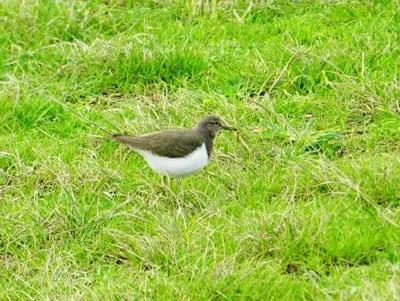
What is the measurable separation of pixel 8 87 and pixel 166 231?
9.45ft

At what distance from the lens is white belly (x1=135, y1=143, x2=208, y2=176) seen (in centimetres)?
764

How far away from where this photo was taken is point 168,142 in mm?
7785

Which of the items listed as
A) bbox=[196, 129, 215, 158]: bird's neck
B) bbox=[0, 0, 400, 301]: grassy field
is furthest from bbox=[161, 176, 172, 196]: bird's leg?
bbox=[196, 129, 215, 158]: bird's neck

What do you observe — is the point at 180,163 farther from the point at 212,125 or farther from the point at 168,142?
the point at 212,125

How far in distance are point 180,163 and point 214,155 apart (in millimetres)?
687

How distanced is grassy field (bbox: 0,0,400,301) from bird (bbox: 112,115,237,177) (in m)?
0.18

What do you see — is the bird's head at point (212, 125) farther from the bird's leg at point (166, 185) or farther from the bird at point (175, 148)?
the bird's leg at point (166, 185)

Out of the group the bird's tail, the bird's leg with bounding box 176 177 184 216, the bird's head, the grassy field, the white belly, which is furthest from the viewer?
the bird's head

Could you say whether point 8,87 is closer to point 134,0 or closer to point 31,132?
point 31,132

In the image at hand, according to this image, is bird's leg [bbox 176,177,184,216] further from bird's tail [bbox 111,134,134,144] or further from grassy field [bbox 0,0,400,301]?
bird's tail [bbox 111,134,134,144]

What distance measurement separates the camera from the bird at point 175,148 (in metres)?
7.66

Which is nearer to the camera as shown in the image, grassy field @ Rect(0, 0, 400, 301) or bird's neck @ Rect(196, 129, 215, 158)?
grassy field @ Rect(0, 0, 400, 301)

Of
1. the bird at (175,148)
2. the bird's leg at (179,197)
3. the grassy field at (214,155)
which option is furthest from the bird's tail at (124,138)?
the bird's leg at (179,197)

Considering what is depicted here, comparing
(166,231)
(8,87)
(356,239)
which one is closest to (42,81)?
(8,87)
